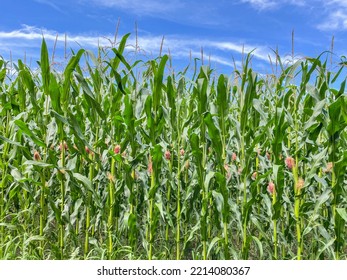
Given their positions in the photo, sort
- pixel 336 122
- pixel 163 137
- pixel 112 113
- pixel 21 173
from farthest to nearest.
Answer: pixel 163 137 → pixel 21 173 → pixel 112 113 → pixel 336 122

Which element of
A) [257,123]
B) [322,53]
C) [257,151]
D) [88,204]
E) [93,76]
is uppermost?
[322,53]

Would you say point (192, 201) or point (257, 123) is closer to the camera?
point (192, 201)

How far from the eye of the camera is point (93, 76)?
350 centimetres

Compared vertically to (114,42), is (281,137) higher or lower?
lower

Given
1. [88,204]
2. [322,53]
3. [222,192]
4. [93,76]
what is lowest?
[88,204]

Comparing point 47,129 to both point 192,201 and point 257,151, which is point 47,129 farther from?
point 257,151

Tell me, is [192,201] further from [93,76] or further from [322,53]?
[322,53]

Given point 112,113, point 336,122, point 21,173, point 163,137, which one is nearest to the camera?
point 336,122

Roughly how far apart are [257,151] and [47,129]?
184 centimetres

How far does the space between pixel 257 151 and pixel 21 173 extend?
2104mm

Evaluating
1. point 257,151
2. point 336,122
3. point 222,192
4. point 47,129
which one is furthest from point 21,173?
point 336,122

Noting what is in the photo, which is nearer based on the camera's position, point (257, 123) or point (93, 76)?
point (93, 76)

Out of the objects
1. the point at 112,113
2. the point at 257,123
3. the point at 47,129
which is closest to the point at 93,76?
the point at 112,113

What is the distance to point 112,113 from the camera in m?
3.48
